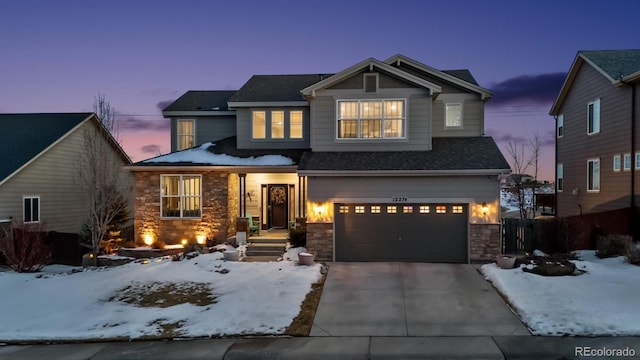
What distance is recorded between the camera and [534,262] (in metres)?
11.8

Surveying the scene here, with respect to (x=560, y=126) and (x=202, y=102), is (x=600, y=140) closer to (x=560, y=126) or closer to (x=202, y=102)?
(x=560, y=126)

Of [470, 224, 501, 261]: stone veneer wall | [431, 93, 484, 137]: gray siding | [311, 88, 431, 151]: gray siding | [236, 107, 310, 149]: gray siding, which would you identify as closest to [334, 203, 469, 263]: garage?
[470, 224, 501, 261]: stone veneer wall

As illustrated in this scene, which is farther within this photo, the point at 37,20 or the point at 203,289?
the point at 37,20

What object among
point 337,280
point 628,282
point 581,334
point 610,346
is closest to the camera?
point 610,346

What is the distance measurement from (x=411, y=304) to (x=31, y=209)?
57.5ft

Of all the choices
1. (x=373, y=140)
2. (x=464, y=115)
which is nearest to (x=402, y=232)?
(x=373, y=140)

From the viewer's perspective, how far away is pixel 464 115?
1650 cm

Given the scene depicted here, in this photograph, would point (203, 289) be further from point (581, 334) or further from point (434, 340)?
point (581, 334)

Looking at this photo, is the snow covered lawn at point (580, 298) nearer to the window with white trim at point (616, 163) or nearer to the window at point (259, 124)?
Answer: the window with white trim at point (616, 163)

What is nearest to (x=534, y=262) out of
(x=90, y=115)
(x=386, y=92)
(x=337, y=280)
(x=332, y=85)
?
(x=337, y=280)

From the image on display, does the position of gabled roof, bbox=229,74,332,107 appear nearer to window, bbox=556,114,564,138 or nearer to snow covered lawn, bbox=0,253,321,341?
snow covered lawn, bbox=0,253,321,341

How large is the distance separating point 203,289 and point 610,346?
8.99 m

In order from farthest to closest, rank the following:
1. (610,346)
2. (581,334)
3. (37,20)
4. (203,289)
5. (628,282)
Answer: (37,20), (203,289), (628,282), (581,334), (610,346)

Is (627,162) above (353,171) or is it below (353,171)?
above
